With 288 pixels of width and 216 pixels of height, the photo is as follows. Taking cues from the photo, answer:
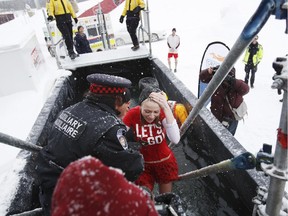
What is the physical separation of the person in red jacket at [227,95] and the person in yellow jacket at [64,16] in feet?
12.7

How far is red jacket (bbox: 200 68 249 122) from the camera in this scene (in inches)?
140

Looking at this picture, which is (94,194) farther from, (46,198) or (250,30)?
(46,198)

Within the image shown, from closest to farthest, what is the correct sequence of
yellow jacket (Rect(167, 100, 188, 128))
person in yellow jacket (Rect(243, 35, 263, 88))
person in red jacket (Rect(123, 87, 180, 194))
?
person in red jacket (Rect(123, 87, 180, 194)) < yellow jacket (Rect(167, 100, 188, 128)) < person in yellow jacket (Rect(243, 35, 263, 88))

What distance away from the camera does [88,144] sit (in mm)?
1646

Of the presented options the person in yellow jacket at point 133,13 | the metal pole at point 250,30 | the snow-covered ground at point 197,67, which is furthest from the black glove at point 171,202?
the person in yellow jacket at point 133,13

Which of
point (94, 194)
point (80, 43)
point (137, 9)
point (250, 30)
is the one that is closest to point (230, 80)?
point (250, 30)

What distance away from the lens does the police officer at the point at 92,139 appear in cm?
166

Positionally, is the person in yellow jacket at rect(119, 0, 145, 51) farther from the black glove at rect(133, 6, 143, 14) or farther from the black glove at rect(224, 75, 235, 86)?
the black glove at rect(224, 75, 235, 86)

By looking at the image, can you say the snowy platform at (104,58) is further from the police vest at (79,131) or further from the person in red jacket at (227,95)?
the police vest at (79,131)

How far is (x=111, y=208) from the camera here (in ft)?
2.16

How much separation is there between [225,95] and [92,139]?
253 cm

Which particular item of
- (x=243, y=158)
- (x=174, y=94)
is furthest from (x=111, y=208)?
(x=174, y=94)

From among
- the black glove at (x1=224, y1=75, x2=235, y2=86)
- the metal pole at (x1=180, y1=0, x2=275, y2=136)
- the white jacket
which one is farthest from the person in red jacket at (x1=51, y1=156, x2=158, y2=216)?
the white jacket

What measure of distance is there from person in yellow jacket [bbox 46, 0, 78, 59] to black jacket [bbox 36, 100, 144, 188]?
4.76 m
